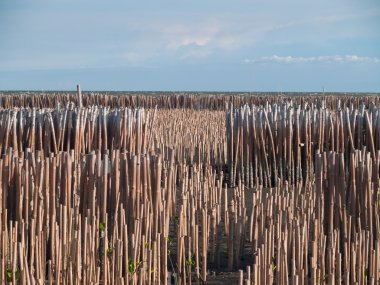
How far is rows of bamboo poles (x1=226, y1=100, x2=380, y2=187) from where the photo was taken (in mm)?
8953

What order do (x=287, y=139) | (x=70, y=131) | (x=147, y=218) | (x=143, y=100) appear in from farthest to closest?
(x=143, y=100) → (x=287, y=139) → (x=70, y=131) → (x=147, y=218)

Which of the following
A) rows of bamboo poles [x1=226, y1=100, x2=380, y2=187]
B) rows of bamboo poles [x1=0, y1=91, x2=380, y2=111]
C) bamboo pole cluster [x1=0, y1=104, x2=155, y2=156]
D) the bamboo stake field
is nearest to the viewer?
the bamboo stake field

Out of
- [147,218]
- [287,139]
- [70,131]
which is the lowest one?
[147,218]

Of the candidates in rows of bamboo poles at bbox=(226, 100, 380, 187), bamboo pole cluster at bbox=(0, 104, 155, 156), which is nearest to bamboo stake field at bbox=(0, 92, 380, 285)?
bamboo pole cluster at bbox=(0, 104, 155, 156)

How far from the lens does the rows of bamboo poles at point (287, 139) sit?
352 inches

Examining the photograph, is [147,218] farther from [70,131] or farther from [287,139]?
[287,139]

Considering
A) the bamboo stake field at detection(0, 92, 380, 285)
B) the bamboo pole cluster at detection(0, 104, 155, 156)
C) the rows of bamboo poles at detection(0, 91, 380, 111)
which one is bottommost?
the bamboo stake field at detection(0, 92, 380, 285)

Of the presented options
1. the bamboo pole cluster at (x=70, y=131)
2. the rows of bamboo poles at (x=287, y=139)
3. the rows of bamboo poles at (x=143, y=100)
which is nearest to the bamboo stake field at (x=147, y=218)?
the bamboo pole cluster at (x=70, y=131)

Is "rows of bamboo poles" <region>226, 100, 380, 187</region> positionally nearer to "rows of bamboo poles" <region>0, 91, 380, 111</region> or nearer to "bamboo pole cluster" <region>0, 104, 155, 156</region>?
"bamboo pole cluster" <region>0, 104, 155, 156</region>

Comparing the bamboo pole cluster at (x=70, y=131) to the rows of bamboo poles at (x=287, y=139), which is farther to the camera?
the rows of bamboo poles at (x=287, y=139)

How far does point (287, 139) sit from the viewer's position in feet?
29.8

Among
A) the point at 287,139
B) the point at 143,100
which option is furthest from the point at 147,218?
the point at 143,100

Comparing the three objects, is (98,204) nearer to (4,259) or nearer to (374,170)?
(4,259)

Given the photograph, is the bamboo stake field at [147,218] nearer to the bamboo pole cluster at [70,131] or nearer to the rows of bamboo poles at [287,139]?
the bamboo pole cluster at [70,131]
